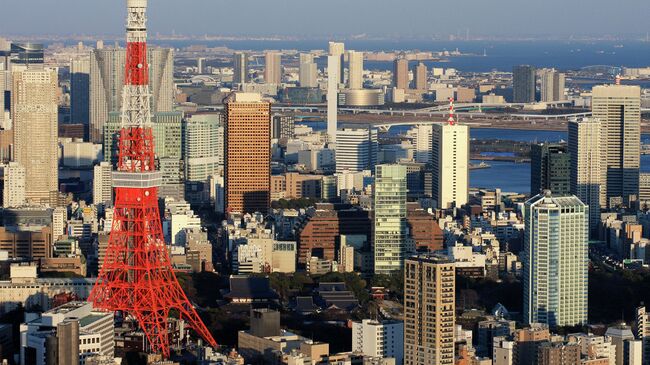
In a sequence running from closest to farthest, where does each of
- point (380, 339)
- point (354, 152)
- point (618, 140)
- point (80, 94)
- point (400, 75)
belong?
1. point (380, 339)
2. point (618, 140)
3. point (354, 152)
4. point (80, 94)
5. point (400, 75)

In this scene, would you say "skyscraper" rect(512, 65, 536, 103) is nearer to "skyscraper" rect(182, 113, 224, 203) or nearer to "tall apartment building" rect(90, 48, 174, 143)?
"tall apartment building" rect(90, 48, 174, 143)

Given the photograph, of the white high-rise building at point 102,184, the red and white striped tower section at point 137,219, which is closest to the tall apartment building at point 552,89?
the white high-rise building at point 102,184

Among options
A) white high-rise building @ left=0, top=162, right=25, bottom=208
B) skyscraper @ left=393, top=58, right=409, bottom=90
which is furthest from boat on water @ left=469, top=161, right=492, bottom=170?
skyscraper @ left=393, top=58, right=409, bottom=90

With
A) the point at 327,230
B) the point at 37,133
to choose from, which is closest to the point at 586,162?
the point at 327,230

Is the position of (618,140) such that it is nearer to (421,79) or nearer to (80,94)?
(80,94)

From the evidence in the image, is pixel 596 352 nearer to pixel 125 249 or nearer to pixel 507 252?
pixel 125 249

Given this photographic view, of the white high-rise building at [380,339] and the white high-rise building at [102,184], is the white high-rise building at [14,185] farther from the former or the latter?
the white high-rise building at [380,339]

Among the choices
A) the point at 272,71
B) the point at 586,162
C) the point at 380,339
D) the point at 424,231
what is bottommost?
the point at 380,339
